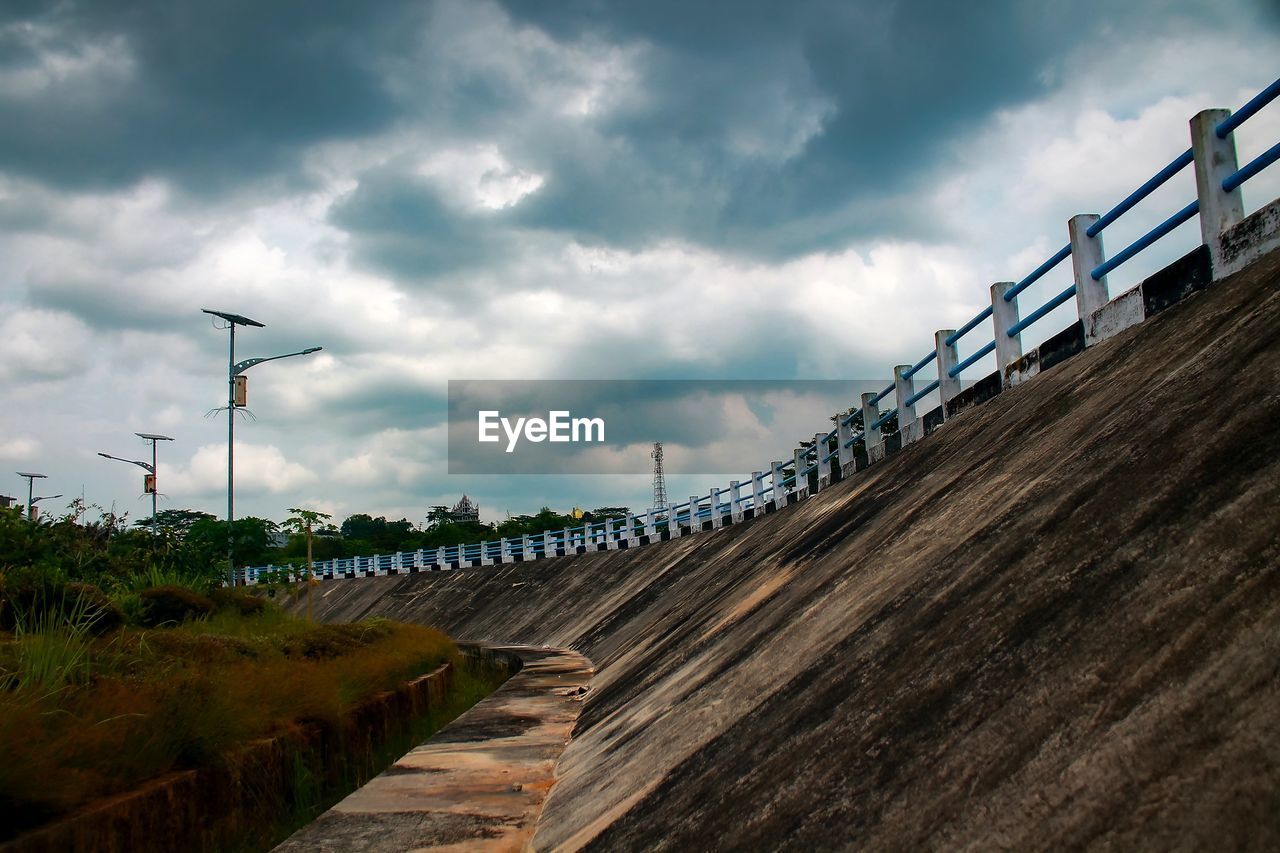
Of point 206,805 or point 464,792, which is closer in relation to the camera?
point 206,805

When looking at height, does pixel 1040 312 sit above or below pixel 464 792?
above

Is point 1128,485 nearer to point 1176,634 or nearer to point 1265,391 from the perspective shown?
point 1265,391

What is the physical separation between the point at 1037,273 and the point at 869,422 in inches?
243

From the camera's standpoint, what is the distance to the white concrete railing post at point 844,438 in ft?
54.5

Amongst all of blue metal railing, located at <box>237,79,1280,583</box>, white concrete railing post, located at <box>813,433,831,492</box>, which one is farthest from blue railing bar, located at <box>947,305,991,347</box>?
white concrete railing post, located at <box>813,433,831,492</box>

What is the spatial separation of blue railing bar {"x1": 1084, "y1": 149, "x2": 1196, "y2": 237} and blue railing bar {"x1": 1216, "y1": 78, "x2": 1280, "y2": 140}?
26 centimetres

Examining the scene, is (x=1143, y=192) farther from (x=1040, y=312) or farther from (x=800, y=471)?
(x=800, y=471)

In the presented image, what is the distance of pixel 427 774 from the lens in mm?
6457

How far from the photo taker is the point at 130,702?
19.1ft

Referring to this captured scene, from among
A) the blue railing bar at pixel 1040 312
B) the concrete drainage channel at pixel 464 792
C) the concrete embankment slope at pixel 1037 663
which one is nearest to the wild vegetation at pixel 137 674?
the concrete drainage channel at pixel 464 792

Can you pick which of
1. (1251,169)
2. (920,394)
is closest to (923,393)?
(920,394)

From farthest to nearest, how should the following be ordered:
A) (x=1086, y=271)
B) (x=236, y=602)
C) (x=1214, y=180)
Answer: (x=236, y=602) → (x=1086, y=271) → (x=1214, y=180)

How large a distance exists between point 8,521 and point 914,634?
11863 mm

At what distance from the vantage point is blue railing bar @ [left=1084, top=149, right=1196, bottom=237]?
287 inches
